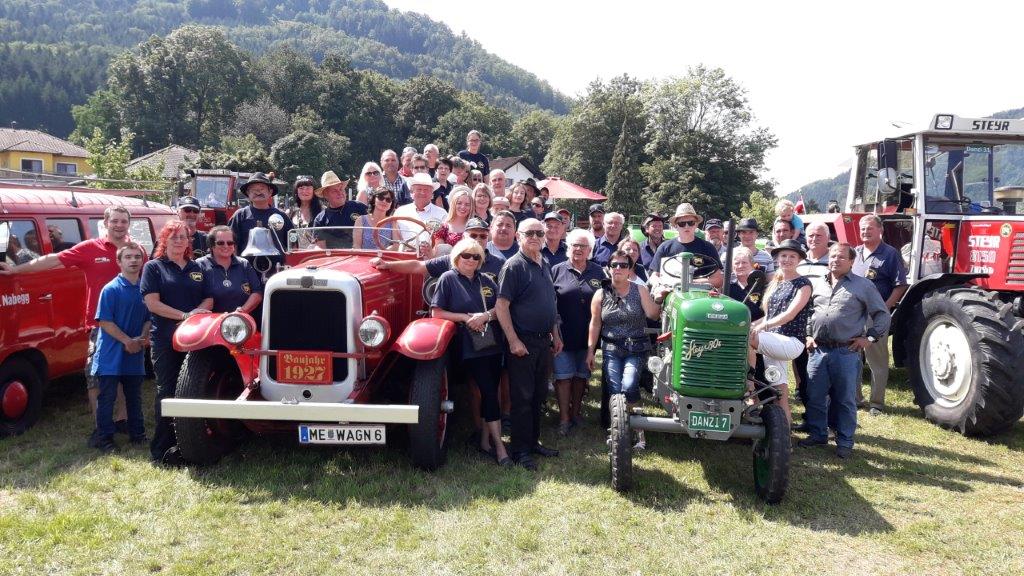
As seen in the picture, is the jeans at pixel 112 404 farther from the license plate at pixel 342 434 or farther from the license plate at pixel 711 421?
the license plate at pixel 711 421

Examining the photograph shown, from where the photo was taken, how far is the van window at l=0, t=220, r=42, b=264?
5.32 metres

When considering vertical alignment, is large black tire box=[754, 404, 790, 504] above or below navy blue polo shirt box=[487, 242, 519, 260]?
below

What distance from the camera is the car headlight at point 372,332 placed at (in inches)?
173

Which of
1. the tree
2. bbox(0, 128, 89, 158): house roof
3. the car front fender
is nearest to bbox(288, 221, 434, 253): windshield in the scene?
A: the car front fender

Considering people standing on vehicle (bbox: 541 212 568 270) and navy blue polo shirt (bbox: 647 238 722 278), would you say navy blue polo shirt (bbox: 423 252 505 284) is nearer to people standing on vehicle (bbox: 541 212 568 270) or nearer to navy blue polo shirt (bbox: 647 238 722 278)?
people standing on vehicle (bbox: 541 212 568 270)

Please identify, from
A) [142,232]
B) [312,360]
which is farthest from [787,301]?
[142,232]

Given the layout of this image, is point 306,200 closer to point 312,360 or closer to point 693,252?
point 312,360

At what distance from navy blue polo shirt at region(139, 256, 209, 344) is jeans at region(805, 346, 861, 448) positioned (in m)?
5.03

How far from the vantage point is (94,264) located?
17.5 ft

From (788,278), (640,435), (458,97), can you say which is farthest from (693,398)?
(458,97)

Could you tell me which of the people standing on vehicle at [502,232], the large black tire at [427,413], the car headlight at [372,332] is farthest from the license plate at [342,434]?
the people standing on vehicle at [502,232]

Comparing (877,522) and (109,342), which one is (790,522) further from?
(109,342)

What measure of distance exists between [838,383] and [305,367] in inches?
166

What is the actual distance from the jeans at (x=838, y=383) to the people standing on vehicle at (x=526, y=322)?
2275mm
